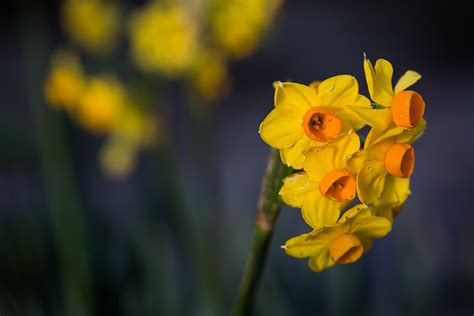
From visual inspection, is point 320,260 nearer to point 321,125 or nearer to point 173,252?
point 321,125

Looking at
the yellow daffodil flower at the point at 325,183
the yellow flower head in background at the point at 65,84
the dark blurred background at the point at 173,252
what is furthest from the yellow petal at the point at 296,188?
the yellow flower head in background at the point at 65,84

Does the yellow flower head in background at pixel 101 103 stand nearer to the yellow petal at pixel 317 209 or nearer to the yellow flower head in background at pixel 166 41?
the yellow flower head in background at pixel 166 41

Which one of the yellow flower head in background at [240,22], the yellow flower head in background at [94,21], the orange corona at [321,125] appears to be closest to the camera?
the orange corona at [321,125]

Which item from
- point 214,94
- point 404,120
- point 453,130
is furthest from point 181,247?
point 453,130

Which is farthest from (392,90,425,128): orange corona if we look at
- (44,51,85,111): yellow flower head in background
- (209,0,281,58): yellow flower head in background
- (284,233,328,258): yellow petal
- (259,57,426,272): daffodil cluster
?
(44,51,85,111): yellow flower head in background

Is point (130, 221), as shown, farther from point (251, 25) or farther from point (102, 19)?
point (251, 25)

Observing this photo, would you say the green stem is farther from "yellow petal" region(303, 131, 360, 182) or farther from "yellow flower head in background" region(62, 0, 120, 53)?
"yellow flower head in background" region(62, 0, 120, 53)

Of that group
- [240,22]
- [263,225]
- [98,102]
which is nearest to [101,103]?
[98,102]
